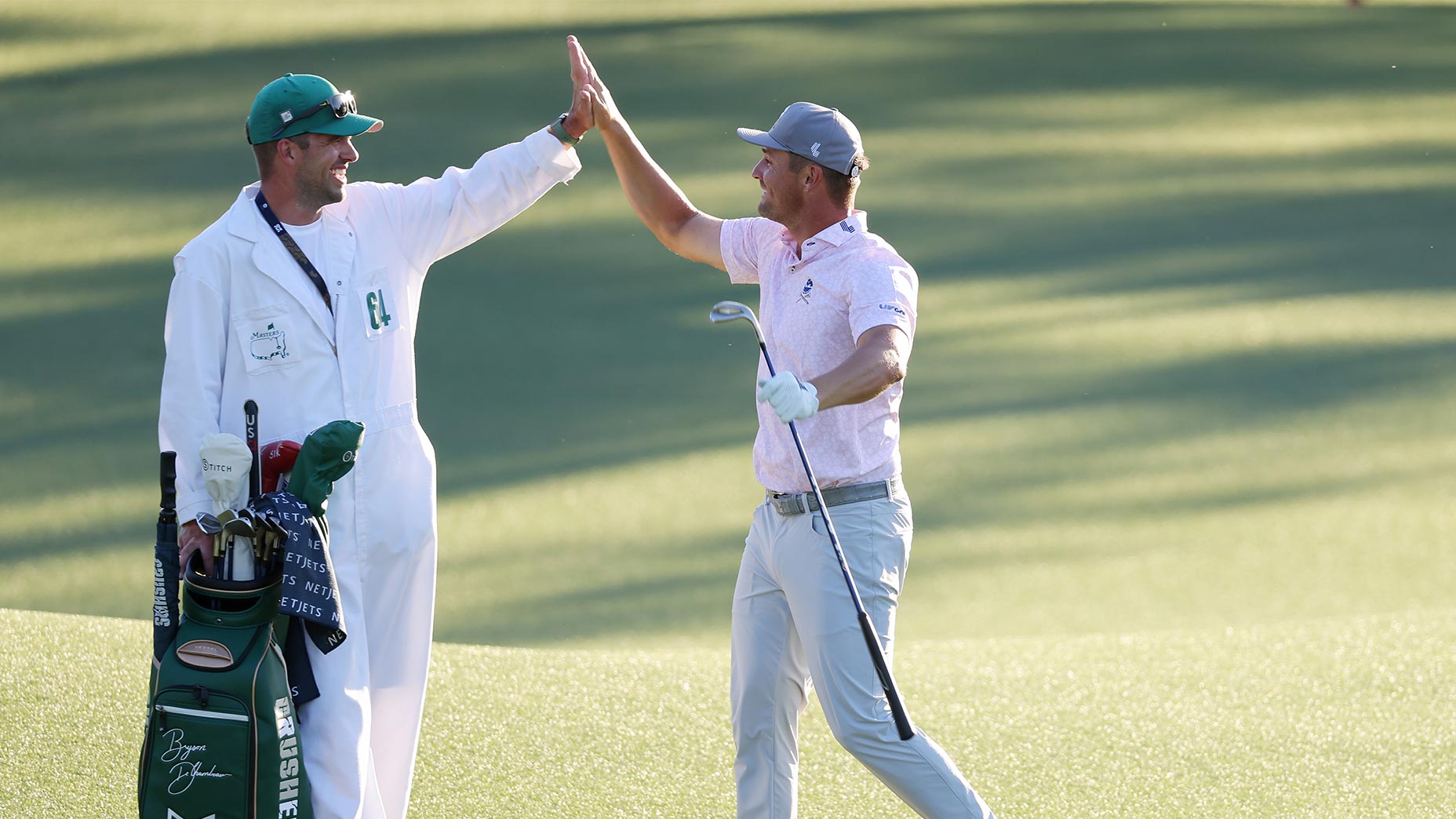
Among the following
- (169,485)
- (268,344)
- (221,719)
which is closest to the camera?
(221,719)

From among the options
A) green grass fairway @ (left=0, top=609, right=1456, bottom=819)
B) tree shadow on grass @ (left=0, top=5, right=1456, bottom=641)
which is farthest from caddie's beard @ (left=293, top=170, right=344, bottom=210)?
tree shadow on grass @ (left=0, top=5, right=1456, bottom=641)

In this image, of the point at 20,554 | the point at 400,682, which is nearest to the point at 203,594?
the point at 400,682

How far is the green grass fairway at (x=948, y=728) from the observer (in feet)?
10.6

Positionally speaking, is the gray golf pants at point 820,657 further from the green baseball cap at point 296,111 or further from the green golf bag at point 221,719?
the green baseball cap at point 296,111

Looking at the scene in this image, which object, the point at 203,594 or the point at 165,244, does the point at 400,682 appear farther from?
the point at 165,244

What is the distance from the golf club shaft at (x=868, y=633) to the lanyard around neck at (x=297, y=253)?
736 mm

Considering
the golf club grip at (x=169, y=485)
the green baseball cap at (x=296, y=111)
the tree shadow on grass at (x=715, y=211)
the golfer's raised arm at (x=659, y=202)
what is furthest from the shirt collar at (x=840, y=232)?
the tree shadow on grass at (x=715, y=211)

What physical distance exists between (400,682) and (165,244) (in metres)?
4.64

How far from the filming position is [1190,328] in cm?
701

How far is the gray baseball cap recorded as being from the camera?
2.75 m

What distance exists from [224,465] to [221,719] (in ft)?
1.28

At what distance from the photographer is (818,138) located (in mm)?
2742

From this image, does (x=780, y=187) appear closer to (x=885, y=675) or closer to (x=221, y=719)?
(x=885, y=675)

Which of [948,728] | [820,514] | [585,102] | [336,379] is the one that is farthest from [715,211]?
[336,379]
